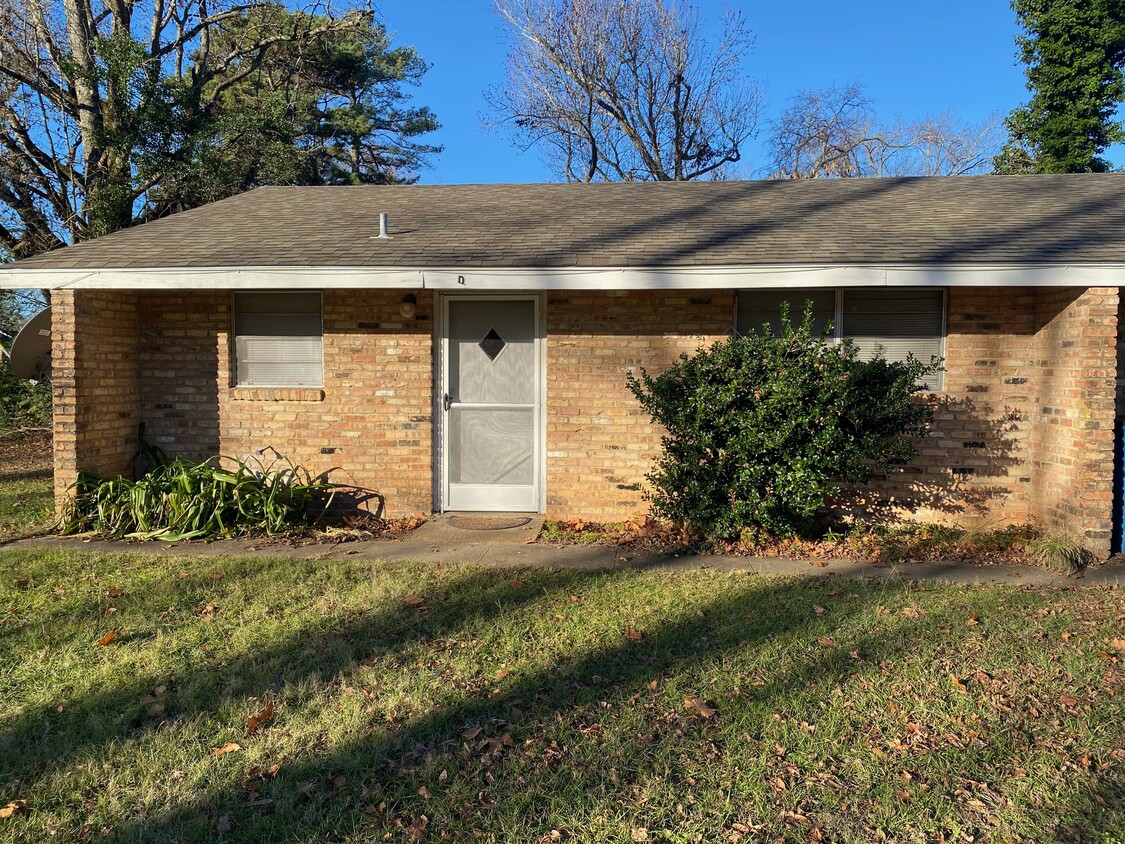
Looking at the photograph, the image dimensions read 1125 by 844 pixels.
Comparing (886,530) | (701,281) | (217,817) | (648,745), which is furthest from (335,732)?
(886,530)

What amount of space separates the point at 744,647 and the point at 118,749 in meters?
3.04

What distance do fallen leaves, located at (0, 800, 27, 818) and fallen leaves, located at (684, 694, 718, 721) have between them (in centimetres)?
266

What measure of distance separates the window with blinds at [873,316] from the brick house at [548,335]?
2 cm

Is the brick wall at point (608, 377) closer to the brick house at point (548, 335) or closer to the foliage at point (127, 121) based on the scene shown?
the brick house at point (548, 335)

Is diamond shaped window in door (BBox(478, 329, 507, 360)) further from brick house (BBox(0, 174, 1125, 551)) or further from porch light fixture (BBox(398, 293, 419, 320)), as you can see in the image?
porch light fixture (BBox(398, 293, 419, 320))

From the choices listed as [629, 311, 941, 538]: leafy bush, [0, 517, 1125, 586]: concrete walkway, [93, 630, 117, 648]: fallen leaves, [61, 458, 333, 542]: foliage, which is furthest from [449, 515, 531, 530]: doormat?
[93, 630, 117, 648]: fallen leaves

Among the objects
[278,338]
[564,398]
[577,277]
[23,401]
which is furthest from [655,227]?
[23,401]

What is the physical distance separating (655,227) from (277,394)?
13.4 feet

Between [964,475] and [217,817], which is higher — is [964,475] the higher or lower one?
the higher one

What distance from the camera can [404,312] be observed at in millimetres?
7070

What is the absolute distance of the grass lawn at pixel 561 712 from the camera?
2.67 metres

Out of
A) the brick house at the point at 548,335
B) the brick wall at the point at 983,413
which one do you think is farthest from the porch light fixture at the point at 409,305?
the brick wall at the point at 983,413

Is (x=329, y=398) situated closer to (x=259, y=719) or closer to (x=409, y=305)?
(x=409, y=305)

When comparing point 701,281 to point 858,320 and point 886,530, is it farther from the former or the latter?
point 886,530
